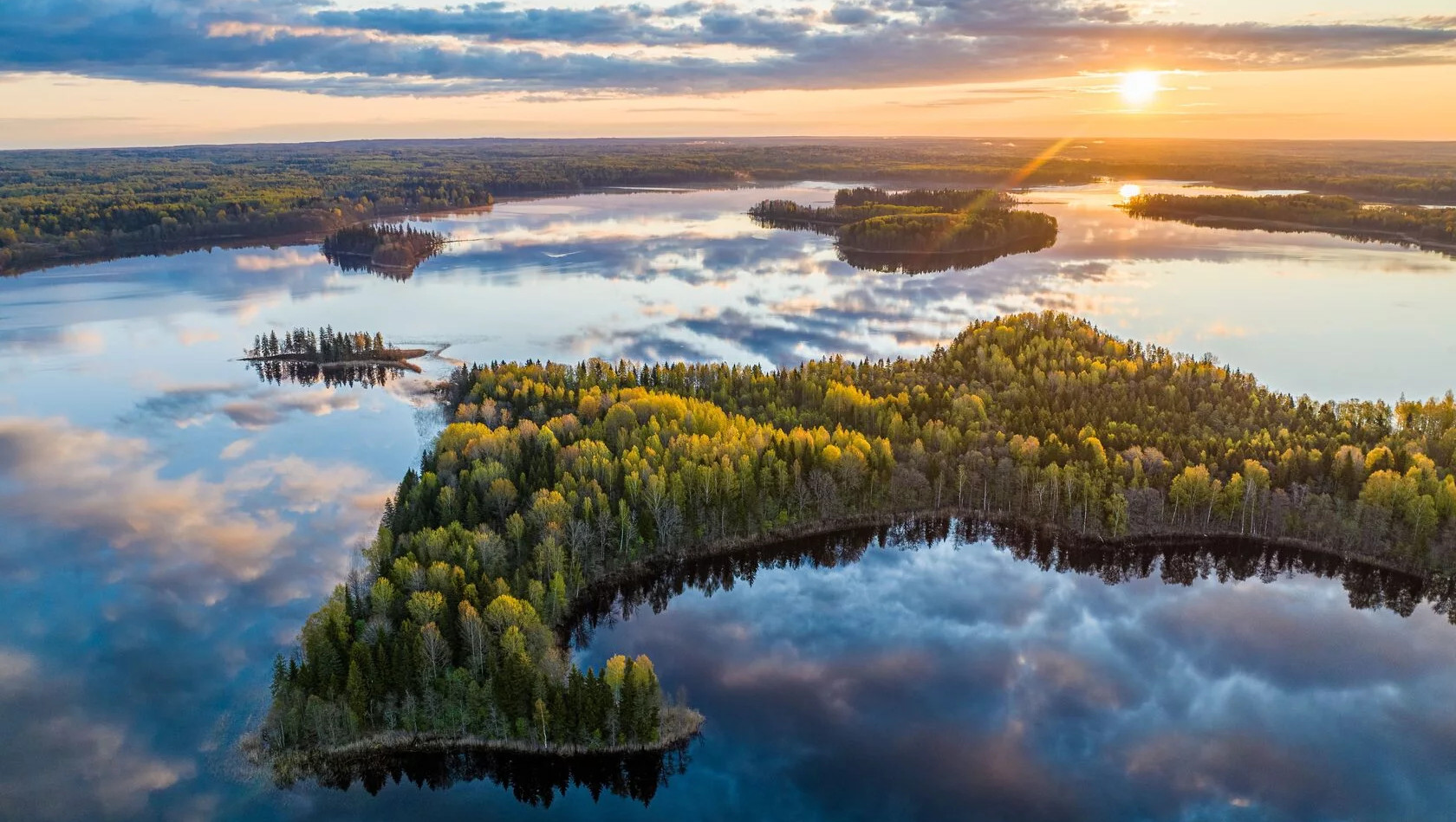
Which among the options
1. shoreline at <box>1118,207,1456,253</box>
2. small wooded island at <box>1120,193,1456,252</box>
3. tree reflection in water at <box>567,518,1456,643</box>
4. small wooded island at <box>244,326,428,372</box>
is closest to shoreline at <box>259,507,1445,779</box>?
tree reflection in water at <box>567,518,1456,643</box>

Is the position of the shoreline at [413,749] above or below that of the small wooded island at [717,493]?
below

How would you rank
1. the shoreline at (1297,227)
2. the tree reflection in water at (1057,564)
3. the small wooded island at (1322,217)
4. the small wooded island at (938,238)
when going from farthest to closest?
the small wooded island at (1322,217), the shoreline at (1297,227), the small wooded island at (938,238), the tree reflection in water at (1057,564)

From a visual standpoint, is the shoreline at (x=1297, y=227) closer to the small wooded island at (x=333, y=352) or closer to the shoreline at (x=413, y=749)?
the small wooded island at (x=333, y=352)

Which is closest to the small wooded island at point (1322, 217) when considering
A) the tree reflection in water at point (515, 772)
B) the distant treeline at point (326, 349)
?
the distant treeline at point (326, 349)

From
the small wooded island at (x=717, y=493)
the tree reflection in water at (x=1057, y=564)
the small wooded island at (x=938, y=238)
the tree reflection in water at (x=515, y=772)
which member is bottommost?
the tree reflection in water at (x=515, y=772)

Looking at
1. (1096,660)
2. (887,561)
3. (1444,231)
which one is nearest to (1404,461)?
(1096,660)

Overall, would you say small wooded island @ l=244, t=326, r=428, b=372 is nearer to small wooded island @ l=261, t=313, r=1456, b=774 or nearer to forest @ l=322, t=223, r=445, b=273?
small wooded island @ l=261, t=313, r=1456, b=774

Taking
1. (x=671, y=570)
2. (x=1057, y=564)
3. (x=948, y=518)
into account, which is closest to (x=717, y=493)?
(x=671, y=570)
